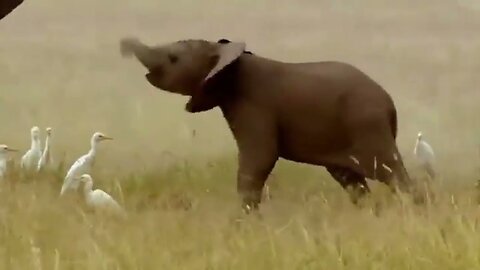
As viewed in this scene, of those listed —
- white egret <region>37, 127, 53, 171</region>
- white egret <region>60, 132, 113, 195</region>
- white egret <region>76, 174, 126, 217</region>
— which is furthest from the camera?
white egret <region>37, 127, 53, 171</region>

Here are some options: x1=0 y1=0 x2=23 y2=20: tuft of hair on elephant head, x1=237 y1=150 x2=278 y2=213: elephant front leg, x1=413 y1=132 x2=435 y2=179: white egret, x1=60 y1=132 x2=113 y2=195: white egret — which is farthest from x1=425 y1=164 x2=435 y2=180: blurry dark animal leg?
x1=0 y1=0 x2=23 y2=20: tuft of hair on elephant head

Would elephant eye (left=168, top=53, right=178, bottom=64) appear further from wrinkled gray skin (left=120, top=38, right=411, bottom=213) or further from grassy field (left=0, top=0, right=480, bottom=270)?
grassy field (left=0, top=0, right=480, bottom=270)

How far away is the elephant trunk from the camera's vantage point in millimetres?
2496

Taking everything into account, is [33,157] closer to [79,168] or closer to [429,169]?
[79,168]

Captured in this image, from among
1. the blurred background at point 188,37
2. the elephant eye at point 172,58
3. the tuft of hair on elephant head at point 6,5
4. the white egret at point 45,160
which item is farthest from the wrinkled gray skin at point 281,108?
the blurred background at point 188,37

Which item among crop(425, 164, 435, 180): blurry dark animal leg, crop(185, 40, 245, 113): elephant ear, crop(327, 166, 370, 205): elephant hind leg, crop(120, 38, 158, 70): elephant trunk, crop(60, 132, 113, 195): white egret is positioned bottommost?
crop(425, 164, 435, 180): blurry dark animal leg

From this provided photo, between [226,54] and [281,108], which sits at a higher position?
[226,54]

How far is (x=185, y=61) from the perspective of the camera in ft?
8.25

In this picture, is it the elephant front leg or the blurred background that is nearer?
the elephant front leg

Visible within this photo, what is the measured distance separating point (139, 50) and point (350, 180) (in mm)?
690

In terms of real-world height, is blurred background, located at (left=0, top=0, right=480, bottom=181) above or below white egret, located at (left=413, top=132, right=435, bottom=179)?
above

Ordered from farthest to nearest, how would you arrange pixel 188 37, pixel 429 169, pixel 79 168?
pixel 188 37 → pixel 429 169 → pixel 79 168

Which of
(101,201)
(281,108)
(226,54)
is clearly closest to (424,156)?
(281,108)

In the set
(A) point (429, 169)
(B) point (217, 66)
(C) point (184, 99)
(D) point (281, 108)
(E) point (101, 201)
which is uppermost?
(B) point (217, 66)
